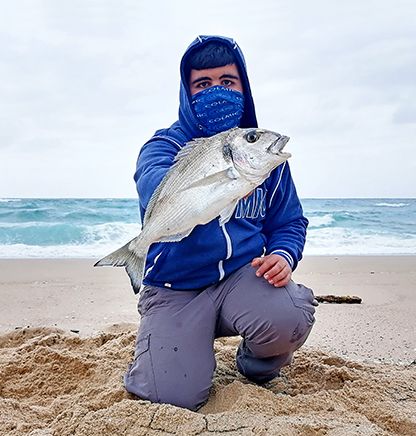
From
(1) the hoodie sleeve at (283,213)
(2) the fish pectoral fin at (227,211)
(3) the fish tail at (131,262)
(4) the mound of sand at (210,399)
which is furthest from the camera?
(1) the hoodie sleeve at (283,213)

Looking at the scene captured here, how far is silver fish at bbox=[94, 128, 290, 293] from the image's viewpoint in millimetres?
2250

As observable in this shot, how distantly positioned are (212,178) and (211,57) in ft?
3.37

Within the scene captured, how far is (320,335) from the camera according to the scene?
14.1 ft

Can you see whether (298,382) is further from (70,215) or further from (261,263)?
(70,215)

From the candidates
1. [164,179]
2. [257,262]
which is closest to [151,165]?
[164,179]

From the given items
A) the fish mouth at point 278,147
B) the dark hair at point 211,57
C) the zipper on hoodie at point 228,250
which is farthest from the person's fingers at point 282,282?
the dark hair at point 211,57

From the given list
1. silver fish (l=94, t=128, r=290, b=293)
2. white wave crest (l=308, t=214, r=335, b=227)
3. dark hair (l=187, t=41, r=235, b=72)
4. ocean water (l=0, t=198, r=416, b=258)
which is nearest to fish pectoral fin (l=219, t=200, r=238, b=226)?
silver fish (l=94, t=128, r=290, b=293)

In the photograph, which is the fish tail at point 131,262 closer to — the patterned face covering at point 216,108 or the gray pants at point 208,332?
the gray pants at point 208,332

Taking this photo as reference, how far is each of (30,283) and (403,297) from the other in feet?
14.3

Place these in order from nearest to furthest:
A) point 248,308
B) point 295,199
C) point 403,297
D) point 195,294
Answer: point 248,308 < point 195,294 < point 295,199 < point 403,297

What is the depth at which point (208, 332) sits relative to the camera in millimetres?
2850

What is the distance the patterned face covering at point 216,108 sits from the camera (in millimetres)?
2945

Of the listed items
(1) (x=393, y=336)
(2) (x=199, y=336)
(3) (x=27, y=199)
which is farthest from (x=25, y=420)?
(3) (x=27, y=199)

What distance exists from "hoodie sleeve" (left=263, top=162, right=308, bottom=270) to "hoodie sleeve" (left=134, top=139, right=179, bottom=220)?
626 millimetres
